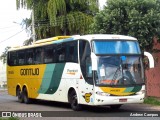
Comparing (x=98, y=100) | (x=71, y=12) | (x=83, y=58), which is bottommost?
(x=98, y=100)

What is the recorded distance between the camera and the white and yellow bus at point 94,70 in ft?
53.5

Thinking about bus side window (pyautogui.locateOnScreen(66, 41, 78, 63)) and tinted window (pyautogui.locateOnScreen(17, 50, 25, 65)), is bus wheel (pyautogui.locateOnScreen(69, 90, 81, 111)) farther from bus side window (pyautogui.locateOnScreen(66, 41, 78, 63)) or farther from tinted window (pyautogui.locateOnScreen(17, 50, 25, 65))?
tinted window (pyautogui.locateOnScreen(17, 50, 25, 65))

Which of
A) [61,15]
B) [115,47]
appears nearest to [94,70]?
[115,47]

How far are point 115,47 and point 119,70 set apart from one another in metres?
1.06

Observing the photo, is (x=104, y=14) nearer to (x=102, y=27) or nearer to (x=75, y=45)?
(x=102, y=27)

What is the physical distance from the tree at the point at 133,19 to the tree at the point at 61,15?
11288 mm

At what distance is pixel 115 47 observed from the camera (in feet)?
55.8

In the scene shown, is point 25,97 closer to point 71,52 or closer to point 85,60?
point 71,52

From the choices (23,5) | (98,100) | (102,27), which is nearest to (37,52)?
(102,27)

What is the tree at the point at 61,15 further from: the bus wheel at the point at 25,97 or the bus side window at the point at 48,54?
the bus side window at the point at 48,54

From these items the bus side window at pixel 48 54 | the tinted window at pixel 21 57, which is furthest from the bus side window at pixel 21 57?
the bus side window at pixel 48 54

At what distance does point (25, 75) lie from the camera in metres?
23.6

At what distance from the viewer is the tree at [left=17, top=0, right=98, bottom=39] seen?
111ft

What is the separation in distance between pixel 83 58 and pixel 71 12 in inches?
710
